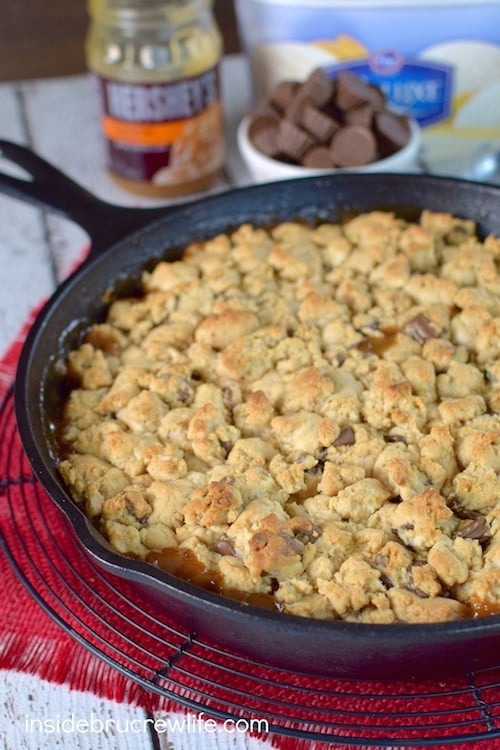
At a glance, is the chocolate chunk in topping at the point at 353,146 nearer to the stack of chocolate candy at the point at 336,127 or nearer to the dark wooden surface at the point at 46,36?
the stack of chocolate candy at the point at 336,127

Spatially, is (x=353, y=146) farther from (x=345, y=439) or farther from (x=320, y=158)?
(x=345, y=439)

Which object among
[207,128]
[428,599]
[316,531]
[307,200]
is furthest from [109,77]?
[428,599]

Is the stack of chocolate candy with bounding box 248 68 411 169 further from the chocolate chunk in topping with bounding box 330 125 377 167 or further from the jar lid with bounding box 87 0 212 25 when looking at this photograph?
the jar lid with bounding box 87 0 212 25

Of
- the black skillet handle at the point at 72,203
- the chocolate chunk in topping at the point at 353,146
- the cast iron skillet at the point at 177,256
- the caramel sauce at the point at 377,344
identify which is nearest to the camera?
the cast iron skillet at the point at 177,256

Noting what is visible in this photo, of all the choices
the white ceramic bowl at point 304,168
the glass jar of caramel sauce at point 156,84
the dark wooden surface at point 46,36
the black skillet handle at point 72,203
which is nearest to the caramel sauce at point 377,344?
the black skillet handle at point 72,203

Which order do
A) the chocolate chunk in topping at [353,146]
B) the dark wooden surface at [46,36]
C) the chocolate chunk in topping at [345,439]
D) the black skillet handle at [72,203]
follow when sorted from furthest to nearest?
the dark wooden surface at [46,36]
the chocolate chunk in topping at [353,146]
the black skillet handle at [72,203]
the chocolate chunk in topping at [345,439]

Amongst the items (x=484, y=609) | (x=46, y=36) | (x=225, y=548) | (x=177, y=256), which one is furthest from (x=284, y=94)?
(x=46, y=36)
